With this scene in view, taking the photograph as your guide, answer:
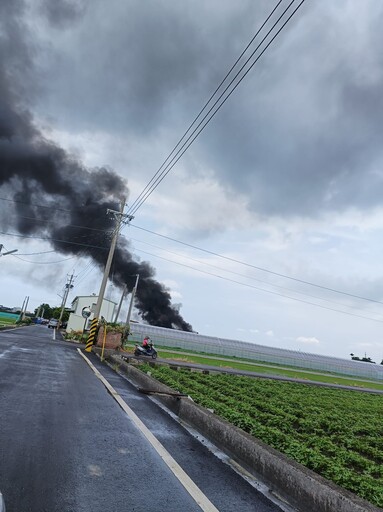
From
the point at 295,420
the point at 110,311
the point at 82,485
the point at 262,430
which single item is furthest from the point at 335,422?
the point at 110,311

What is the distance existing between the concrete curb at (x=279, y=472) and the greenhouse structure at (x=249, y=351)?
4344cm

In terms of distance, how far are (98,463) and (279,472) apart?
6.49ft

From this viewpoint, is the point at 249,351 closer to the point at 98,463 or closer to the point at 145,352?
the point at 145,352

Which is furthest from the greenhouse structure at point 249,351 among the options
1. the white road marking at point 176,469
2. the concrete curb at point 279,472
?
the concrete curb at point 279,472

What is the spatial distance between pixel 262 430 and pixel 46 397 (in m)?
3.95

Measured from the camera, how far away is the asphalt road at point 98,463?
3.21 meters

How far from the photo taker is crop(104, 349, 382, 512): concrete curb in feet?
11.0

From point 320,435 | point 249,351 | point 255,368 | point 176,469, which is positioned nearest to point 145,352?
point 255,368

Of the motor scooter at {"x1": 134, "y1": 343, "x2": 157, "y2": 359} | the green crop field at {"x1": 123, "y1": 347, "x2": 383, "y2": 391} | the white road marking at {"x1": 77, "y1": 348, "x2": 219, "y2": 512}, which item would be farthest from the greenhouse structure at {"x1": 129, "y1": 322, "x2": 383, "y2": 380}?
the white road marking at {"x1": 77, "y1": 348, "x2": 219, "y2": 512}

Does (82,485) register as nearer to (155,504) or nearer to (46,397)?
(155,504)

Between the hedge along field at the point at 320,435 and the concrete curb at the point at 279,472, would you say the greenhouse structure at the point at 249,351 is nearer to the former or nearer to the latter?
the hedge along field at the point at 320,435

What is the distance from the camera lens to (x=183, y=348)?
2016 inches

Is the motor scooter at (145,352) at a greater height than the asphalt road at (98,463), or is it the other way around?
the motor scooter at (145,352)

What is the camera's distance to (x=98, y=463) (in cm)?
404
